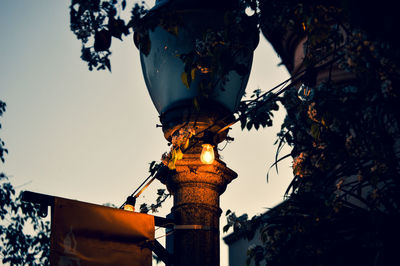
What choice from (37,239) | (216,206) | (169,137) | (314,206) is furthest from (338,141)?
(37,239)

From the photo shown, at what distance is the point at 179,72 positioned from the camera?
3.65 meters

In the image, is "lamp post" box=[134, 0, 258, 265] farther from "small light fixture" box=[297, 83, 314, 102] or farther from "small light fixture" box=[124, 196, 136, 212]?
"small light fixture" box=[124, 196, 136, 212]

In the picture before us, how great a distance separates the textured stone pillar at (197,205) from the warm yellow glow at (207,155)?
2.1 inches

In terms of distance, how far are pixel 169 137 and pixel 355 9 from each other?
7.42 feet

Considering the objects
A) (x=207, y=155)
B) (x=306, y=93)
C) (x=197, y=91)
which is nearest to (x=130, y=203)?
(x=207, y=155)

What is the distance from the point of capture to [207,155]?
3521 mm

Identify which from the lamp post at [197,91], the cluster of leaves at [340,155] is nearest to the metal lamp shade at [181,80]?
the lamp post at [197,91]

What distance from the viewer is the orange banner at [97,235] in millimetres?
3121

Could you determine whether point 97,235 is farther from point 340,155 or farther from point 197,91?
point 340,155

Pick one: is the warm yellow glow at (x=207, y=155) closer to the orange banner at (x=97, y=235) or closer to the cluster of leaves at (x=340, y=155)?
the orange banner at (x=97, y=235)

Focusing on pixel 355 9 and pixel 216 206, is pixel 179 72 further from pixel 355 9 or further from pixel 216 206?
pixel 355 9

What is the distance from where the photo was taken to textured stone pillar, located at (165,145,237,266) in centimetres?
328

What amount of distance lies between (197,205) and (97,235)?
719mm

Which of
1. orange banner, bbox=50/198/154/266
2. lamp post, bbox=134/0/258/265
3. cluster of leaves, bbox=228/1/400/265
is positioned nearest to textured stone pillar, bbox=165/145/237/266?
lamp post, bbox=134/0/258/265
